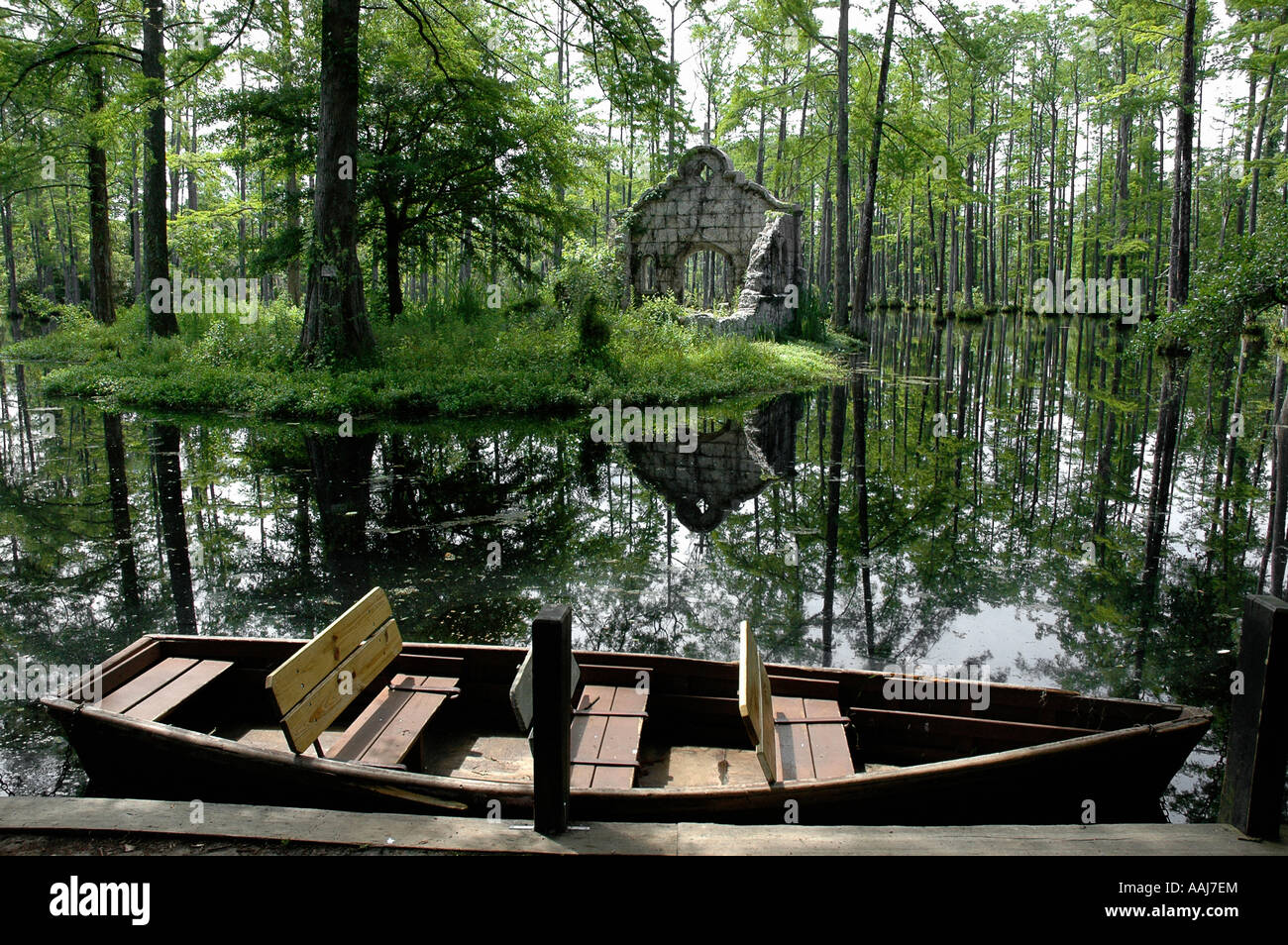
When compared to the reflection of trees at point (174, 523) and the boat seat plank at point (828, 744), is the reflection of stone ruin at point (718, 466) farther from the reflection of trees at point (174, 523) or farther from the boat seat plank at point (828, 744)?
the reflection of trees at point (174, 523)

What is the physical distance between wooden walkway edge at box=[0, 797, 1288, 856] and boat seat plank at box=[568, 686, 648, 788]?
39 cm

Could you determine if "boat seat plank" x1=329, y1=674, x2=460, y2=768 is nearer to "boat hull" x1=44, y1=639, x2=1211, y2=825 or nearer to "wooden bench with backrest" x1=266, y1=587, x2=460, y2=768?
"wooden bench with backrest" x1=266, y1=587, x2=460, y2=768

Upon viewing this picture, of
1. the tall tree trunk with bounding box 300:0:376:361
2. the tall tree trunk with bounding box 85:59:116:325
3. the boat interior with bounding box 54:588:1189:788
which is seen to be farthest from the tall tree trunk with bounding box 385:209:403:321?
the boat interior with bounding box 54:588:1189:788

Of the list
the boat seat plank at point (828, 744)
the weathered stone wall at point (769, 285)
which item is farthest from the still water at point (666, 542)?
the weathered stone wall at point (769, 285)

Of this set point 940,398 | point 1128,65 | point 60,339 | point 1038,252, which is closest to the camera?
point 940,398

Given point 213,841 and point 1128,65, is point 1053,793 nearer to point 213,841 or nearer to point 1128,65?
point 213,841

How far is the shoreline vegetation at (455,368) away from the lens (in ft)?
47.8

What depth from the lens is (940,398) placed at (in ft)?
→ 54.8

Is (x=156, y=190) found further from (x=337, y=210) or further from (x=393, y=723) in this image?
(x=393, y=723)

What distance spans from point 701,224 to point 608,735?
25299 millimetres

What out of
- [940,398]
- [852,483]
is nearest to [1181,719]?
[852,483]

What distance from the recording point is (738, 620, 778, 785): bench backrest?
2998 millimetres

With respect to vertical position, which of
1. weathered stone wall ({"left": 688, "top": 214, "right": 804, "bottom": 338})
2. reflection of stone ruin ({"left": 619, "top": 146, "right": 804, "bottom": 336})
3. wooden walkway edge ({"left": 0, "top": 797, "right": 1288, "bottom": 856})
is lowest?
wooden walkway edge ({"left": 0, "top": 797, "right": 1288, "bottom": 856})
